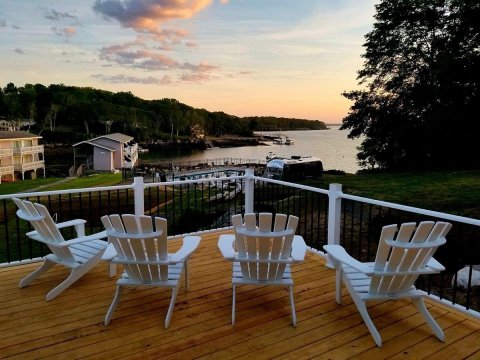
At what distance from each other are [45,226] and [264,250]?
2.21m

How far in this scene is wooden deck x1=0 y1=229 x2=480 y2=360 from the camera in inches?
114

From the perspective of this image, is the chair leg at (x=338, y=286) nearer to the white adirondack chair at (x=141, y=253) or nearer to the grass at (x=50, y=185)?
the white adirondack chair at (x=141, y=253)

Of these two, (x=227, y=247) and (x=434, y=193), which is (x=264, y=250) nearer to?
(x=227, y=247)

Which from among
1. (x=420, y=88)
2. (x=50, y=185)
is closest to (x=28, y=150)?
(x=50, y=185)

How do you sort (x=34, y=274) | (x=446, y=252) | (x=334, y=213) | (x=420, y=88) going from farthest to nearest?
1. (x=420, y=88)
2. (x=446, y=252)
3. (x=334, y=213)
4. (x=34, y=274)

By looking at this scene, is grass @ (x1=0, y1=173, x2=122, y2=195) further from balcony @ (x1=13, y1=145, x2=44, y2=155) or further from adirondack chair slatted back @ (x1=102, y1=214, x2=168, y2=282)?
adirondack chair slatted back @ (x1=102, y1=214, x2=168, y2=282)

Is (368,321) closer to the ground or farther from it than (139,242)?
closer to the ground

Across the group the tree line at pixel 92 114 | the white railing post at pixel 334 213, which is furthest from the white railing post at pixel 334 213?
the tree line at pixel 92 114

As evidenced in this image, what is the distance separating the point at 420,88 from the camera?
23453 millimetres

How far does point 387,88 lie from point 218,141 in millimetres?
79414

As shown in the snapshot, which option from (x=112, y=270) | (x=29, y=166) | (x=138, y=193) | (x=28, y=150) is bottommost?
(x=29, y=166)

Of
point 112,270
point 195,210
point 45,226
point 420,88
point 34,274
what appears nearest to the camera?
point 45,226

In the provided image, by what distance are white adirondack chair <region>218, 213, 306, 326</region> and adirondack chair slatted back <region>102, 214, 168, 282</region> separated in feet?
1.99

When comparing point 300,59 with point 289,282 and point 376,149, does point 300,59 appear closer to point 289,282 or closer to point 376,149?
point 376,149
